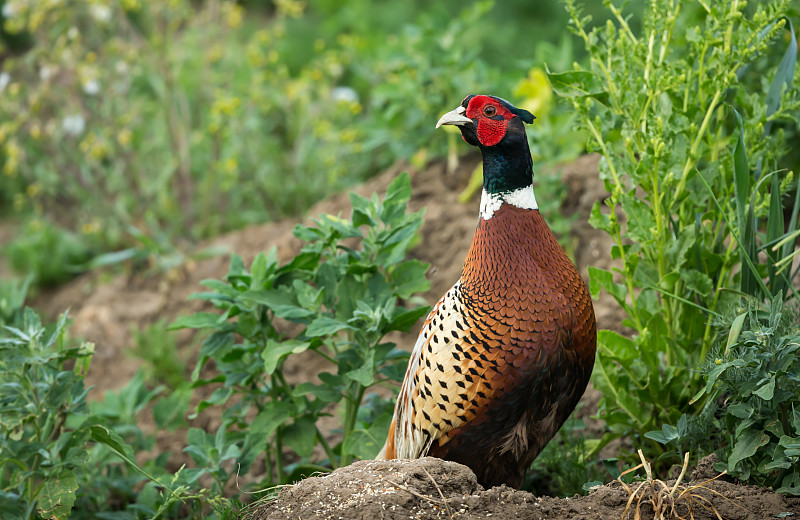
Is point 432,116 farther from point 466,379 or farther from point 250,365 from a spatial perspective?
point 466,379

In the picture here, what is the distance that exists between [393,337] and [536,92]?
157cm

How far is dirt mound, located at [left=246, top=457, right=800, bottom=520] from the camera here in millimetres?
1968

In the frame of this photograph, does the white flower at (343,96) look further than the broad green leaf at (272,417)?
Yes

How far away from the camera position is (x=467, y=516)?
1954 millimetres

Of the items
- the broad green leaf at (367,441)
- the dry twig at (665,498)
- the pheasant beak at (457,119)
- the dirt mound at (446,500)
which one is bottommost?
the broad green leaf at (367,441)

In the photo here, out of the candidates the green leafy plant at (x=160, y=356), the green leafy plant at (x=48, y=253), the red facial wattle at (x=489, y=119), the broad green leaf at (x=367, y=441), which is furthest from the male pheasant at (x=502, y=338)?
the green leafy plant at (x=48, y=253)

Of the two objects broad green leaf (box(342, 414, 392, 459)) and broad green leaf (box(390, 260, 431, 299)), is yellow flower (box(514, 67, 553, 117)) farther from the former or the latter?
broad green leaf (box(342, 414, 392, 459))

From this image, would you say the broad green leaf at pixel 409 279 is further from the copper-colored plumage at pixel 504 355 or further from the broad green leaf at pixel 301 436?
the broad green leaf at pixel 301 436

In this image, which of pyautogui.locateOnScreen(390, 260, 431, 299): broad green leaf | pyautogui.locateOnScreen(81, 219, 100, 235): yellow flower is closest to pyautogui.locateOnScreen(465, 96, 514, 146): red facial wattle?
pyautogui.locateOnScreen(390, 260, 431, 299): broad green leaf

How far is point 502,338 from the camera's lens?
7.25 feet

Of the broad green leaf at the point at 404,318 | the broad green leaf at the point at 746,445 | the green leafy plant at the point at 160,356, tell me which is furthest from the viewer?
the green leafy plant at the point at 160,356

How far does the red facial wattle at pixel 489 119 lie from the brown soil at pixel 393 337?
0.96m

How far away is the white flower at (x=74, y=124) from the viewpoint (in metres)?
4.75

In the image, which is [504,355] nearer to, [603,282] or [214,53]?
[603,282]
